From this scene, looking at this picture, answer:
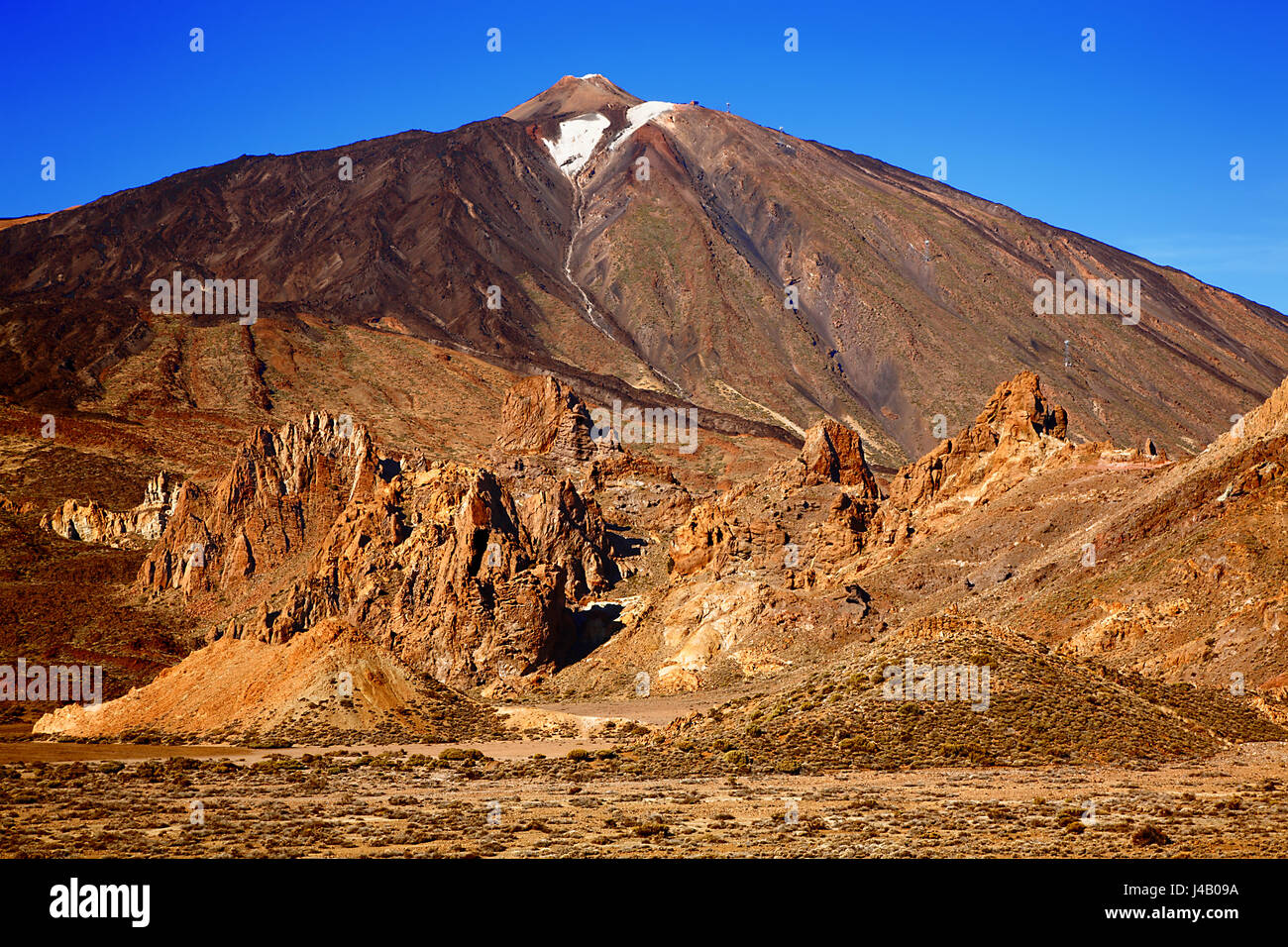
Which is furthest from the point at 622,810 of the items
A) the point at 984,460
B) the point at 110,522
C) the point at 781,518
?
the point at 110,522

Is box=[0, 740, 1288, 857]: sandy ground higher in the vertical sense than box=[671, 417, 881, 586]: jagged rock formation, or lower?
lower

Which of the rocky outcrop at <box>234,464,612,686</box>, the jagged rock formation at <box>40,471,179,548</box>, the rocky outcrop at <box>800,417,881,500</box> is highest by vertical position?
the rocky outcrop at <box>800,417,881,500</box>

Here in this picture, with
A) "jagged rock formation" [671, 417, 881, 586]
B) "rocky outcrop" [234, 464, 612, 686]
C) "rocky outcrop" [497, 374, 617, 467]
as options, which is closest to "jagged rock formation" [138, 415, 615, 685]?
"rocky outcrop" [234, 464, 612, 686]

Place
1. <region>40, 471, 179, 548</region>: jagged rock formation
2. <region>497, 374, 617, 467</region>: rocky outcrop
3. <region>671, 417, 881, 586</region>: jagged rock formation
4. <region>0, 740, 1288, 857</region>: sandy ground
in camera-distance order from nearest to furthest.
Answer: <region>0, 740, 1288, 857</region>: sandy ground → <region>671, 417, 881, 586</region>: jagged rock formation → <region>40, 471, 179, 548</region>: jagged rock formation → <region>497, 374, 617, 467</region>: rocky outcrop

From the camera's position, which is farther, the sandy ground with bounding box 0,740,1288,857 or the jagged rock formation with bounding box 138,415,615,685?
the jagged rock formation with bounding box 138,415,615,685

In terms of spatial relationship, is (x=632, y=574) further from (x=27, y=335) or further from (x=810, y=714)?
(x=27, y=335)

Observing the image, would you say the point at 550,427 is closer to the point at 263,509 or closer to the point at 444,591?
the point at 263,509

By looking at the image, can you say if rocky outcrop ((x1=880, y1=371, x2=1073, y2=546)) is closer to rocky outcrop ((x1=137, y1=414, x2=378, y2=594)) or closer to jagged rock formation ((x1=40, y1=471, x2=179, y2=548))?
rocky outcrop ((x1=137, y1=414, x2=378, y2=594))

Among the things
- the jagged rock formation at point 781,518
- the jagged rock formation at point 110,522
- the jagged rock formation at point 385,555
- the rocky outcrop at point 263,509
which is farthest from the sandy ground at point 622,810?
the jagged rock formation at point 110,522
